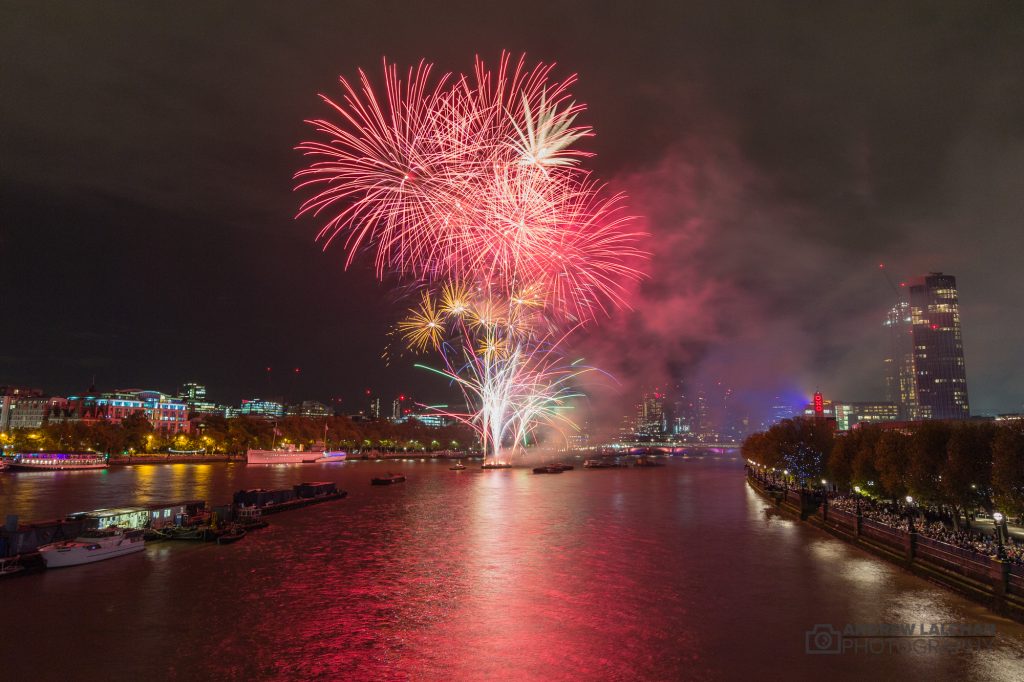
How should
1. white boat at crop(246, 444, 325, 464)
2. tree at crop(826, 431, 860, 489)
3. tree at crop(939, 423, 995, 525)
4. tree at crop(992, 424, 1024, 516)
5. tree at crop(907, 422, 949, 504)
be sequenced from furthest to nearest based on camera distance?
1. white boat at crop(246, 444, 325, 464)
2. tree at crop(826, 431, 860, 489)
3. tree at crop(907, 422, 949, 504)
4. tree at crop(939, 423, 995, 525)
5. tree at crop(992, 424, 1024, 516)

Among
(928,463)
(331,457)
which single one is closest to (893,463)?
(928,463)

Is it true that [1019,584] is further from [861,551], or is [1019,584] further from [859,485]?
[859,485]

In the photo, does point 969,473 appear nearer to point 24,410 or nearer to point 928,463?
point 928,463

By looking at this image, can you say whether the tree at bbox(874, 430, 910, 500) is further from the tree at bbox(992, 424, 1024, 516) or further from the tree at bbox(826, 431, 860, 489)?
the tree at bbox(992, 424, 1024, 516)

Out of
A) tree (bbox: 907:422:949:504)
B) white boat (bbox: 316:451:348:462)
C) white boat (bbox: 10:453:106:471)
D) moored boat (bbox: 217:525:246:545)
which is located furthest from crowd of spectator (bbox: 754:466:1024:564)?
white boat (bbox: 316:451:348:462)

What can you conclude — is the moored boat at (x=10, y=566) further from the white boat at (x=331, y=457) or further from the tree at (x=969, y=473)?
the white boat at (x=331, y=457)

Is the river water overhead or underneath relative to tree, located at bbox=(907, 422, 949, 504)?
underneath

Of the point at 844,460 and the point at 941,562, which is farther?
the point at 844,460
